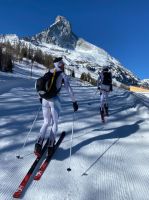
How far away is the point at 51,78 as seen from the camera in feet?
21.3

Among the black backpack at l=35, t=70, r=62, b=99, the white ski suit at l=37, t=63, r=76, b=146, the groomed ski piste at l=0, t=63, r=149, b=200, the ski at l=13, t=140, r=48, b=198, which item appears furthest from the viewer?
the white ski suit at l=37, t=63, r=76, b=146

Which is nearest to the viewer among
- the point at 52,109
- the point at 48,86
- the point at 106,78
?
the point at 48,86

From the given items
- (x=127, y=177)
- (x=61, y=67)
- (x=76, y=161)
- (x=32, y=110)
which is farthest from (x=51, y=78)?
(x=32, y=110)

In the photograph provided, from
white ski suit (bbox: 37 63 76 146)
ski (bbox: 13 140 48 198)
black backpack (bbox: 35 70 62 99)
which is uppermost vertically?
black backpack (bbox: 35 70 62 99)

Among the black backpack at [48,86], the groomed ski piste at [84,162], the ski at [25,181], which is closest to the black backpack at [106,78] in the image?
the groomed ski piste at [84,162]

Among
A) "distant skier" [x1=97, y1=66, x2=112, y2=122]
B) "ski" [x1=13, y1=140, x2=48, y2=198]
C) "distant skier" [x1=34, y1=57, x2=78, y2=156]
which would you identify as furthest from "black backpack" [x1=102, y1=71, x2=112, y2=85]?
"ski" [x1=13, y1=140, x2=48, y2=198]

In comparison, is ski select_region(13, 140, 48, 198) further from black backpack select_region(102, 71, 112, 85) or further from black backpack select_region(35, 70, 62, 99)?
black backpack select_region(102, 71, 112, 85)

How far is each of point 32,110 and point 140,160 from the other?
19.5 ft

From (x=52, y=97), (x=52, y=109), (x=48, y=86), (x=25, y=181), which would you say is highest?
(x=48, y=86)

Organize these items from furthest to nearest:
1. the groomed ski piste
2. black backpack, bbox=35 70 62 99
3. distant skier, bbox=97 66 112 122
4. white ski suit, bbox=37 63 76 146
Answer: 1. distant skier, bbox=97 66 112 122
2. white ski suit, bbox=37 63 76 146
3. black backpack, bbox=35 70 62 99
4. the groomed ski piste

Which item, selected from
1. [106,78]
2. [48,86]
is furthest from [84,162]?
[106,78]

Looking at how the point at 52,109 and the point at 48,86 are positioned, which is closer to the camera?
the point at 48,86

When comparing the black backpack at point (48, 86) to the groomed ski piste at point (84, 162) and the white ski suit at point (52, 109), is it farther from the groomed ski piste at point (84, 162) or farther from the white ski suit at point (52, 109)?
the groomed ski piste at point (84, 162)

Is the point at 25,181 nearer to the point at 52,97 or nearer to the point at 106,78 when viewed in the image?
the point at 52,97
